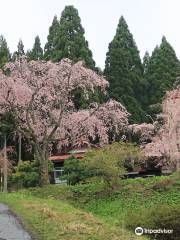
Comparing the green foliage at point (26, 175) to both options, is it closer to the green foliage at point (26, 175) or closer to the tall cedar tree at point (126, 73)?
the green foliage at point (26, 175)

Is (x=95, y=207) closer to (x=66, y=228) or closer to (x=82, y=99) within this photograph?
(x=66, y=228)

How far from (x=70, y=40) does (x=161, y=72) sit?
9.97m

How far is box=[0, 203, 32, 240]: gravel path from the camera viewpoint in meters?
9.98

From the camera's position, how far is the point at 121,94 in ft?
131

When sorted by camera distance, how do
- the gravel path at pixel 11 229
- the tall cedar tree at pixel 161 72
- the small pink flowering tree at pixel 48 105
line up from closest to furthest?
the gravel path at pixel 11 229 < the small pink flowering tree at pixel 48 105 < the tall cedar tree at pixel 161 72

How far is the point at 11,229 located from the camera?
11.1m

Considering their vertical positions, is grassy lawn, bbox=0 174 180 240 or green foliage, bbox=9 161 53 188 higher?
green foliage, bbox=9 161 53 188

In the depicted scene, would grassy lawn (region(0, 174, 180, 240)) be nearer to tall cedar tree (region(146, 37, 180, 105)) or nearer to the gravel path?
the gravel path

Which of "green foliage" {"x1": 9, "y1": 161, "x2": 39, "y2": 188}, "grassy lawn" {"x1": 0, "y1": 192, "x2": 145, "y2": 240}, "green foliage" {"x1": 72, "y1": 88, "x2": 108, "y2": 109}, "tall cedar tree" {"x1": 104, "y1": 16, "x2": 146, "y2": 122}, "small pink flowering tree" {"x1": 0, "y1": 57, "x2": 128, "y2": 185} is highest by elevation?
"tall cedar tree" {"x1": 104, "y1": 16, "x2": 146, "y2": 122}

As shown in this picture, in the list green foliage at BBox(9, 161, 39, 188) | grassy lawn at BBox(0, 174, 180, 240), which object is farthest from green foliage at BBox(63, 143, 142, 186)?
green foliage at BBox(9, 161, 39, 188)

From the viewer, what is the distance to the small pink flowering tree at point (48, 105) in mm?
24953

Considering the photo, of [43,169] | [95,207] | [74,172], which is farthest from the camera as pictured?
[74,172]

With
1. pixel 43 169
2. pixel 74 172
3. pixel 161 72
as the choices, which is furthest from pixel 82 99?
pixel 161 72

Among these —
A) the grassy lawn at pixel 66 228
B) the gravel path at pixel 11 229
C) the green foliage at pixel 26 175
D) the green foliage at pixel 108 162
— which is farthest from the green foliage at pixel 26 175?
the grassy lawn at pixel 66 228
